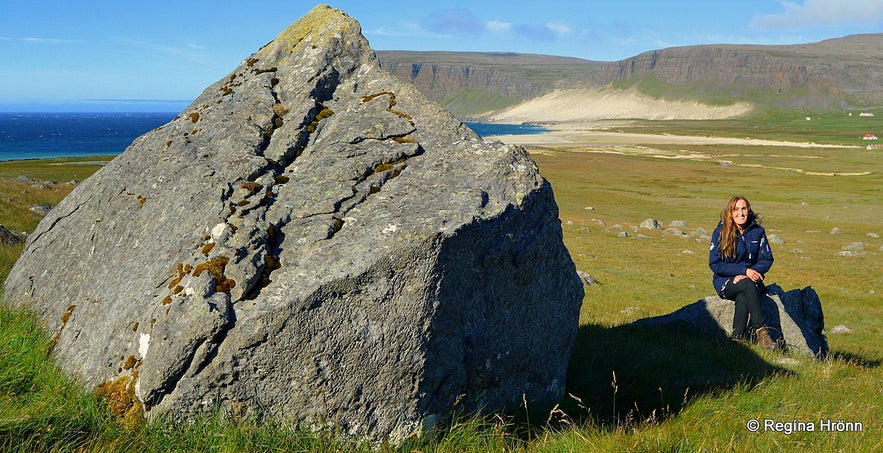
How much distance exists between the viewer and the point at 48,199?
29.8 meters

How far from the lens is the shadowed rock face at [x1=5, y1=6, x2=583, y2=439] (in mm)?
5566

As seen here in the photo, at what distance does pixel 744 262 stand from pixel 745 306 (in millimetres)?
772

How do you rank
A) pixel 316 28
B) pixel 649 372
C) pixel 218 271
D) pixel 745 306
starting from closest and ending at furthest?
pixel 218 271 < pixel 649 372 < pixel 316 28 < pixel 745 306

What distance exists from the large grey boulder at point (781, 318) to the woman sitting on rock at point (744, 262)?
1.19 ft

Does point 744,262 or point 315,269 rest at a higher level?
point 315,269

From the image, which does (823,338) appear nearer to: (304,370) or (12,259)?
(304,370)

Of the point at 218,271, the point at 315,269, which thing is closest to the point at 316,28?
the point at 218,271

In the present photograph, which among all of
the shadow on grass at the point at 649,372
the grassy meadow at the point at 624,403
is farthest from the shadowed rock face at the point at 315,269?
the shadow on grass at the point at 649,372

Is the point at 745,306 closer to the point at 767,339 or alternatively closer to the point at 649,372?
the point at 767,339

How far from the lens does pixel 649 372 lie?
28.0ft

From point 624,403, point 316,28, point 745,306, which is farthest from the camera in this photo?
point 745,306

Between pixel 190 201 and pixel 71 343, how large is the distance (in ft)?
6.17

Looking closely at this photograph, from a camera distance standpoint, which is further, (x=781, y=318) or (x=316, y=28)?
(x=781, y=318)

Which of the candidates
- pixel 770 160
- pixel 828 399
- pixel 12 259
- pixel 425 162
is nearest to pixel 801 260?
pixel 828 399
